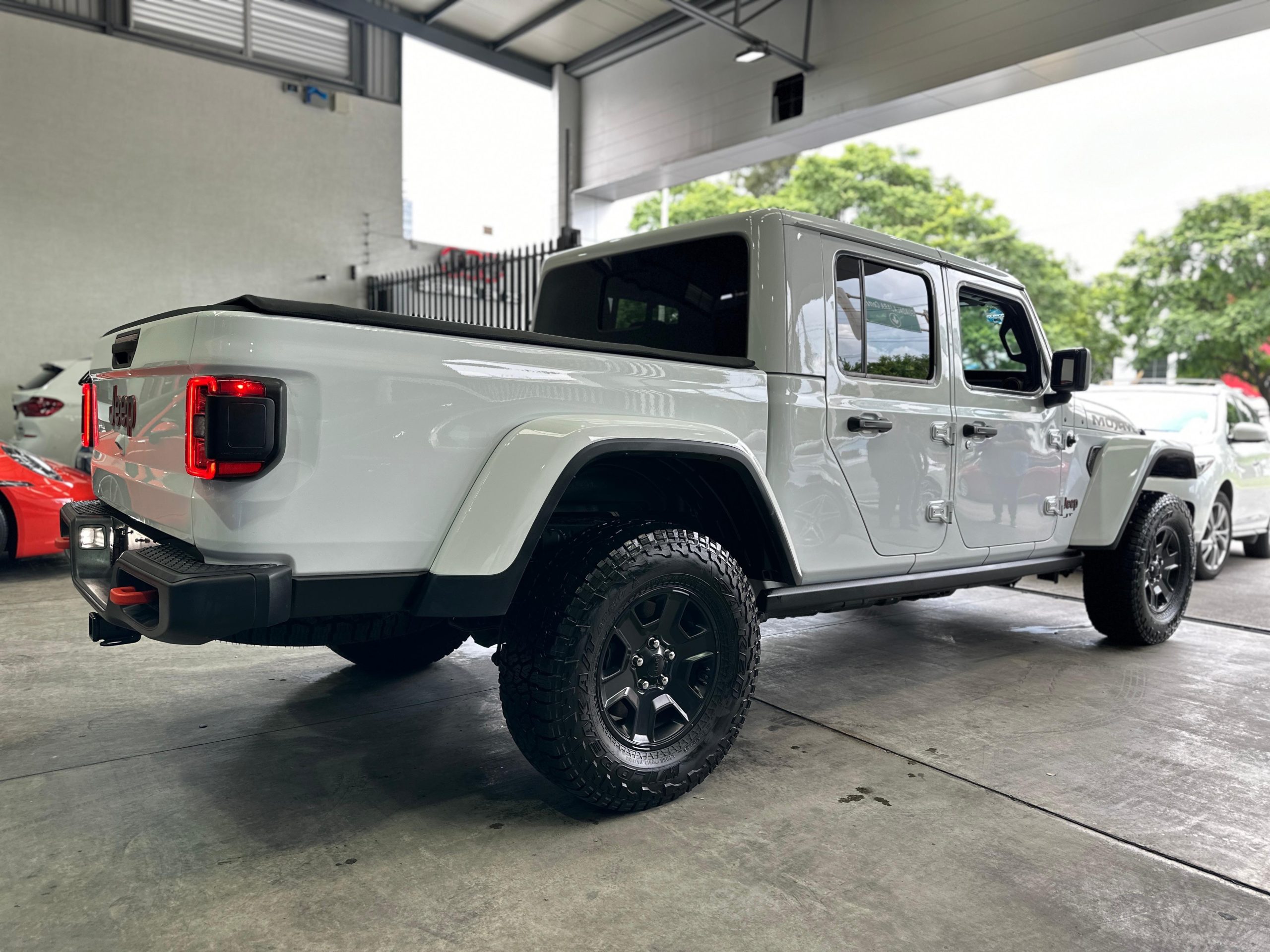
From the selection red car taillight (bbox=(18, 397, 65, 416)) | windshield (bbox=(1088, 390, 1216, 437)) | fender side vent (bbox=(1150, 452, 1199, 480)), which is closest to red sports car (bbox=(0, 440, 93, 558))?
red car taillight (bbox=(18, 397, 65, 416))

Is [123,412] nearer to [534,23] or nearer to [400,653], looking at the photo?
[400,653]

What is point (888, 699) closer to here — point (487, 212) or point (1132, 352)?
point (487, 212)

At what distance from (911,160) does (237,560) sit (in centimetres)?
2794

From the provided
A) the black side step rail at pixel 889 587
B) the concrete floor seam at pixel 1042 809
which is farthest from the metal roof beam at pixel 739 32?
the concrete floor seam at pixel 1042 809

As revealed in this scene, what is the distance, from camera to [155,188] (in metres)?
11.7

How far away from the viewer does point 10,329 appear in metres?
10.9

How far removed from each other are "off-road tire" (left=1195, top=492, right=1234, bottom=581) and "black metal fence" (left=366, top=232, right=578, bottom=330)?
6683mm

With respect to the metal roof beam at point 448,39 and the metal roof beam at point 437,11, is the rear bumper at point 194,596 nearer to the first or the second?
the metal roof beam at point 448,39

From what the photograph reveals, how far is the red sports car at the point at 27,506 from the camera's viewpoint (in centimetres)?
593

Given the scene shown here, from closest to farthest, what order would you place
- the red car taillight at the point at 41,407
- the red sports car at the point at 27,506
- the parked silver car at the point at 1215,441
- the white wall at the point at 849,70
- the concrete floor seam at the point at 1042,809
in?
the concrete floor seam at the point at 1042,809 → the red sports car at the point at 27,506 → the parked silver car at the point at 1215,441 → the red car taillight at the point at 41,407 → the white wall at the point at 849,70

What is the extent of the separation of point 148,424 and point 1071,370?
377 centimetres

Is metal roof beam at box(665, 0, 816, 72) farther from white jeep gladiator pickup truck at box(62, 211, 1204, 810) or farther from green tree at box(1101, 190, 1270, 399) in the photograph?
green tree at box(1101, 190, 1270, 399)

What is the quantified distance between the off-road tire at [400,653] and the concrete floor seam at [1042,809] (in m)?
1.50

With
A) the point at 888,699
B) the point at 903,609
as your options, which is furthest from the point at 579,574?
the point at 903,609
